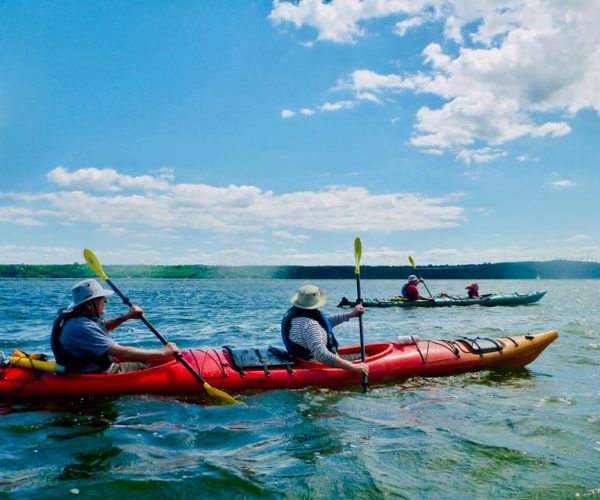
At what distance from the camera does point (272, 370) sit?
7.93 m

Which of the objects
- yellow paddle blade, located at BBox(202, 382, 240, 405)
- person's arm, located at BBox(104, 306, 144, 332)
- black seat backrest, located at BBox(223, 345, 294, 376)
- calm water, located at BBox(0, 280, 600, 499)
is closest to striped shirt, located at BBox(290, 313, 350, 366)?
black seat backrest, located at BBox(223, 345, 294, 376)

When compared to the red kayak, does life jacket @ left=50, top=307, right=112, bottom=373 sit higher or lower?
higher

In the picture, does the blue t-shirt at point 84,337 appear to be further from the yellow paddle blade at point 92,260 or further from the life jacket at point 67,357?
the yellow paddle blade at point 92,260

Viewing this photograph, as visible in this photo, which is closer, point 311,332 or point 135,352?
point 135,352

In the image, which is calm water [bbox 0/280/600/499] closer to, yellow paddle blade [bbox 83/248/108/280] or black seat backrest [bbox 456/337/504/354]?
black seat backrest [bbox 456/337/504/354]

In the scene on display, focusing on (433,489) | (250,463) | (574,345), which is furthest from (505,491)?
(574,345)

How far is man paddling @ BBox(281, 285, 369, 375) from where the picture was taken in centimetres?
763

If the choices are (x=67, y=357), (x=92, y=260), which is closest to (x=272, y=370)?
(x=67, y=357)

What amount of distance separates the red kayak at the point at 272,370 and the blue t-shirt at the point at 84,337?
454 mm

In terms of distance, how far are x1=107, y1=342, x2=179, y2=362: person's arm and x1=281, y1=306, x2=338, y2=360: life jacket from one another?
172 centimetres

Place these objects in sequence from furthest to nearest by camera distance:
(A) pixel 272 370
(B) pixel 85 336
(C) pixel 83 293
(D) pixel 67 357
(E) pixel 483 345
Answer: (E) pixel 483 345 → (A) pixel 272 370 → (D) pixel 67 357 → (B) pixel 85 336 → (C) pixel 83 293

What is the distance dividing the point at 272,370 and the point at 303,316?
3.11ft

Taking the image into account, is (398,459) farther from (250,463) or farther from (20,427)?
(20,427)

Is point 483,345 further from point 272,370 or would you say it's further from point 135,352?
point 135,352
